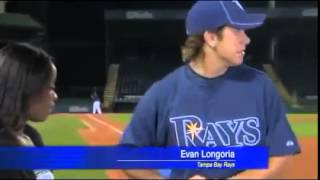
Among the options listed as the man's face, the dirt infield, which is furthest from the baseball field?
the man's face

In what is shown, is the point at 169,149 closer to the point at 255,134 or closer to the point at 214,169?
the point at 214,169

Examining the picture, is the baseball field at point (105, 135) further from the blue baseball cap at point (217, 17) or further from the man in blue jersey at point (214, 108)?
the blue baseball cap at point (217, 17)

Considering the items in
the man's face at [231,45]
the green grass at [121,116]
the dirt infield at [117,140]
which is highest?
the man's face at [231,45]

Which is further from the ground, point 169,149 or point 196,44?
point 196,44

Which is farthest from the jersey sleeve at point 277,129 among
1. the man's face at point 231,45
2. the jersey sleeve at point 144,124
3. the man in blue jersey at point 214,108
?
the jersey sleeve at point 144,124

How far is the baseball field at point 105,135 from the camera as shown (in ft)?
5.63

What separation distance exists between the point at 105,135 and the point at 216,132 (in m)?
0.38

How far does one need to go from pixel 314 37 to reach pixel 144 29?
570 millimetres

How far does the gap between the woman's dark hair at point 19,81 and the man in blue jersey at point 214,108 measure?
1.13ft

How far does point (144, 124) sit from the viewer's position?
1752 mm

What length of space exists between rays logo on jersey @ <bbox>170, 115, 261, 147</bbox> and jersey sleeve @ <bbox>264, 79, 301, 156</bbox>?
49 millimetres

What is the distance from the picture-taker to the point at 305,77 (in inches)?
67.6

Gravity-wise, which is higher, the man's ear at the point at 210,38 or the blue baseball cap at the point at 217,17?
the blue baseball cap at the point at 217,17

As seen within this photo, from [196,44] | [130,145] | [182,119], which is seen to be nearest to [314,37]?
[196,44]
